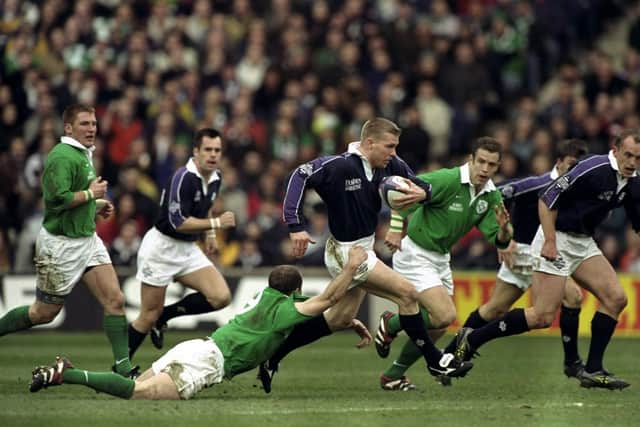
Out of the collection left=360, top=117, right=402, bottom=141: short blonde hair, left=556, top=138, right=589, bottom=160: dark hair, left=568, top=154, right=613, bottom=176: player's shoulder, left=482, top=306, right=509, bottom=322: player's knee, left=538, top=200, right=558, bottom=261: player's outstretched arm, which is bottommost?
left=482, top=306, right=509, bottom=322: player's knee

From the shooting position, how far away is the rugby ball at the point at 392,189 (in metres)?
12.3

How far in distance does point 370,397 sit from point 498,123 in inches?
440

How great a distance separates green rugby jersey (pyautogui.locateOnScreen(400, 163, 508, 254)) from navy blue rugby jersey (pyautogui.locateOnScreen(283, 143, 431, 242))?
69 cm

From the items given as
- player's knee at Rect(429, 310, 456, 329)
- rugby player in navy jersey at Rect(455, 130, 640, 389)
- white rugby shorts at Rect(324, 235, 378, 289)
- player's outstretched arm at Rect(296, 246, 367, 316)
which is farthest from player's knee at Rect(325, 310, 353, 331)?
rugby player in navy jersey at Rect(455, 130, 640, 389)

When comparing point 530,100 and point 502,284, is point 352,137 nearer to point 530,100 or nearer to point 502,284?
point 530,100

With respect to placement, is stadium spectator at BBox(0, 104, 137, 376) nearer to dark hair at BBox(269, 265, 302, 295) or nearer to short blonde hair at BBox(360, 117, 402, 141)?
dark hair at BBox(269, 265, 302, 295)

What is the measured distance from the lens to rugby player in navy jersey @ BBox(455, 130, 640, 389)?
1280 cm

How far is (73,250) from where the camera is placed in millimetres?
12922

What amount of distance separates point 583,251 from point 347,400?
2709 mm

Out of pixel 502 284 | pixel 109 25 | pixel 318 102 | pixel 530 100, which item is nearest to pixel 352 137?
pixel 318 102

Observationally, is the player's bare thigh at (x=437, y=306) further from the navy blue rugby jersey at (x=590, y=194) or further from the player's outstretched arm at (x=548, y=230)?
the navy blue rugby jersey at (x=590, y=194)

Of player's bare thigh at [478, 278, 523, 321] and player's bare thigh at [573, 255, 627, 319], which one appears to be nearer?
player's bare thigh at [573, 255, 627, 319]

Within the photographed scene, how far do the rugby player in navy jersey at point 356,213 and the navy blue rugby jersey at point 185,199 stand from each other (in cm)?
189

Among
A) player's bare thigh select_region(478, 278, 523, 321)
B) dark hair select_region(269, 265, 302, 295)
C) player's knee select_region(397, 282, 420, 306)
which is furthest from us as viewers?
player's bare thigh select_region(478, 278, 523, 321)
